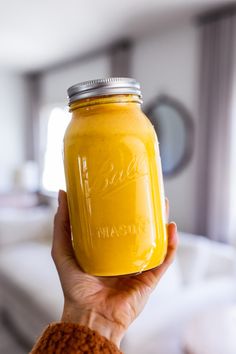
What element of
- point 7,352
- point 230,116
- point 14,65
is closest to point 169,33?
point 230,116

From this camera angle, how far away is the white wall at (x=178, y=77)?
3434 millimetres

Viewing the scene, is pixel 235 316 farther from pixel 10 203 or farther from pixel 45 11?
pixel 10 203

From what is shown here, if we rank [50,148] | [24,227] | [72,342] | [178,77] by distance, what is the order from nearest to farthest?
[72,342] → [24,227] → [178,77] → [50,148]

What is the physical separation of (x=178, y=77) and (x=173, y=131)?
0.53 m

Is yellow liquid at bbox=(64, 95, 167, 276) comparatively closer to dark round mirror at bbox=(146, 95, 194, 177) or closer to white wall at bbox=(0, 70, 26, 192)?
dark round mirror at bbox=(146, 95, 194, 177)

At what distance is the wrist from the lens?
24.6 inches

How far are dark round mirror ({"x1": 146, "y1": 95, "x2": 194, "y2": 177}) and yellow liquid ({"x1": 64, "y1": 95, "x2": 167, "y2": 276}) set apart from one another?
2.94 meters

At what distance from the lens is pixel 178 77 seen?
141 inches

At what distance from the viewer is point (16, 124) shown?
5633 millimetres

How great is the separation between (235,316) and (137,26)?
281cm

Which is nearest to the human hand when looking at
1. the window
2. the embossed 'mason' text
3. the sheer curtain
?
the embossed 'mason' text

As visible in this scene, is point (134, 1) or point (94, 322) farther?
point (134, 1)

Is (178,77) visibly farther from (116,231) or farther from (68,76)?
(116,231)

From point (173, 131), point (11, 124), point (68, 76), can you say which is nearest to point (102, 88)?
point (173, 131)
